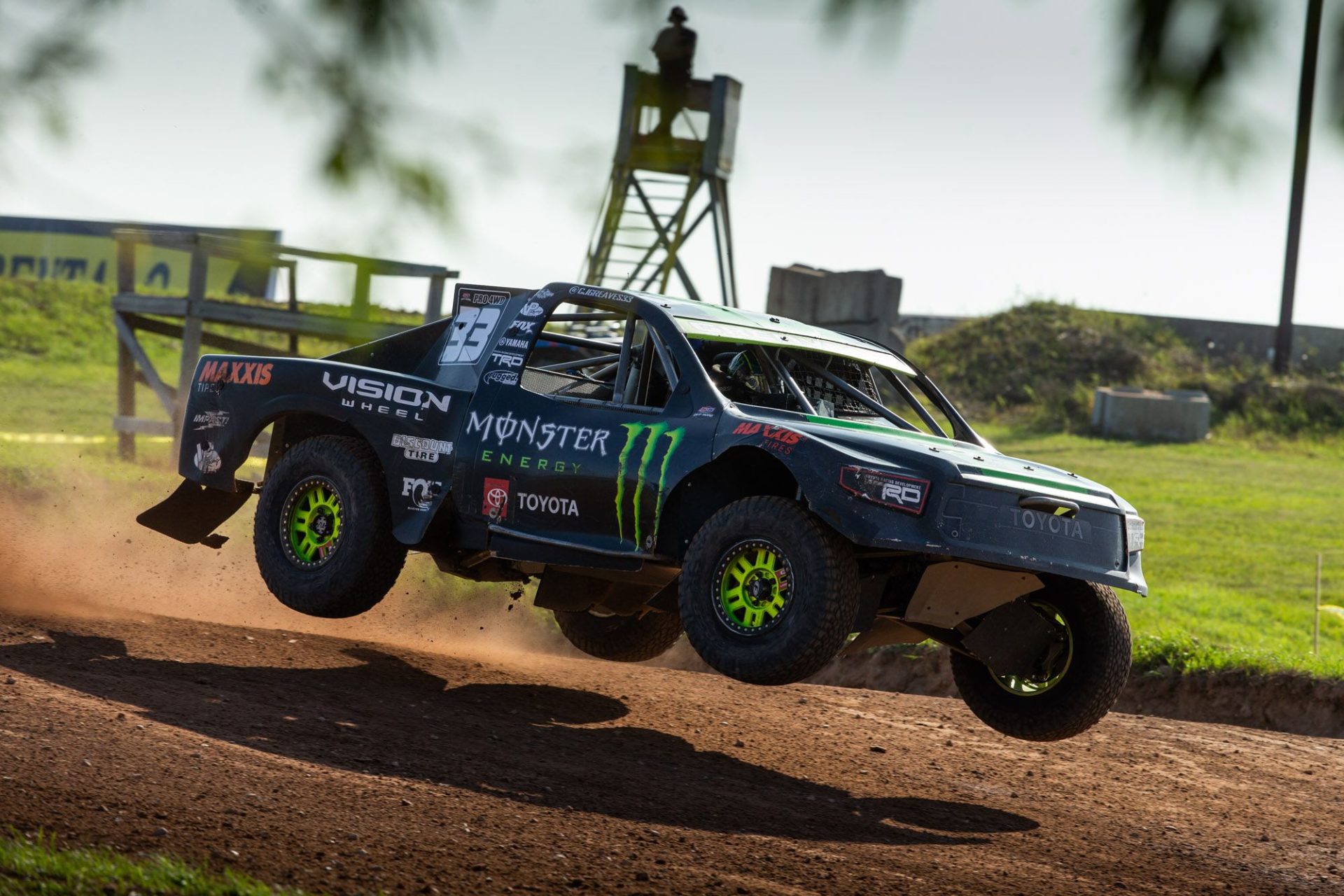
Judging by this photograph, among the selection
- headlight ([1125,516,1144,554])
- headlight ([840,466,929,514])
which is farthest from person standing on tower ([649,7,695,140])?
headlight ([1125,516,1144,554])

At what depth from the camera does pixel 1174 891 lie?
5.93 meters

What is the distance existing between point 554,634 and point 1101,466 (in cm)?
1371

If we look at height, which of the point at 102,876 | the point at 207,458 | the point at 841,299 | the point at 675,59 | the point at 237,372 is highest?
the point at 841,299

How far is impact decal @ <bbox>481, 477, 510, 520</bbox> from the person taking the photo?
767 centimetres

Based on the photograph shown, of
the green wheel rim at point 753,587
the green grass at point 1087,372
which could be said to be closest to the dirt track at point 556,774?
the green wheel rim at point 753,587

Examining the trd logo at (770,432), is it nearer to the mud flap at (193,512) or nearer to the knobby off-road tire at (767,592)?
the knobby off-road tire at (767,592)

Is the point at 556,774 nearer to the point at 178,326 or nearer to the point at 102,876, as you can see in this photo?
the point at 102,876

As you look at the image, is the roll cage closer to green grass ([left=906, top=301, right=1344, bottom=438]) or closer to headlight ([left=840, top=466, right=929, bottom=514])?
headlight ([left=840, top=466, right=929, bottom=514])

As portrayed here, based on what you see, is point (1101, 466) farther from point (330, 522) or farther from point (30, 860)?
point (30, 860)

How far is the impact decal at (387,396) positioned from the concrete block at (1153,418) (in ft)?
71.0

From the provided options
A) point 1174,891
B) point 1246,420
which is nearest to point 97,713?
point 1174,891

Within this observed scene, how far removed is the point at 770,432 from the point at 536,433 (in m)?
1.39

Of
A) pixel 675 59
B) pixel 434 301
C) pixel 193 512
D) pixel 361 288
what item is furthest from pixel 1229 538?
pixel 675 59

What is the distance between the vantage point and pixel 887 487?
6.46 meters
